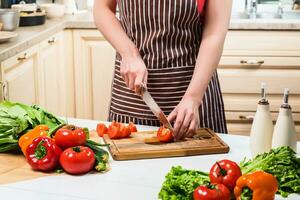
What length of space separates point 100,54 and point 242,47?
85 cm

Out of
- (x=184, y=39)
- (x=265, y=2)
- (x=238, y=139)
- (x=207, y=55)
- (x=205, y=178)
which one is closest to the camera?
(x=205, y=178)

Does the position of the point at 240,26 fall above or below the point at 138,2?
below

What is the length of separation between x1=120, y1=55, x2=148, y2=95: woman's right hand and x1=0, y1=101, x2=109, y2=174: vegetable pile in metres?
0.23

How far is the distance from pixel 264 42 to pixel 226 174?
2.28 meters

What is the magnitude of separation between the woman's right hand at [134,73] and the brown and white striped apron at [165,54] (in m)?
0.18

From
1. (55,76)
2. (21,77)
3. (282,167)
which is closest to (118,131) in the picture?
(282,167)

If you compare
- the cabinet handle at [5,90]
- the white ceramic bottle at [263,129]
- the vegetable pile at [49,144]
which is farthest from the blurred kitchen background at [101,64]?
the white ceramic bottle at [263,129]

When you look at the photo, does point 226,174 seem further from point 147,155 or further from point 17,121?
point 17,121

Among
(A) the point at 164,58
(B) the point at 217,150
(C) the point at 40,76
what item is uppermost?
(A) the point at 164,58

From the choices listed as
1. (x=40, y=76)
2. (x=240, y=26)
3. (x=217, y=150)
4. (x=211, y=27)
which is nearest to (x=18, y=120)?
(x=217, y=150)

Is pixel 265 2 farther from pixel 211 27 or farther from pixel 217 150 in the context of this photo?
pixel 217 150

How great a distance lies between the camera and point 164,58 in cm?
205

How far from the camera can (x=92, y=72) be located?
372 centimetres

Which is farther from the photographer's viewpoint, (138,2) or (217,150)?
(138,2)
